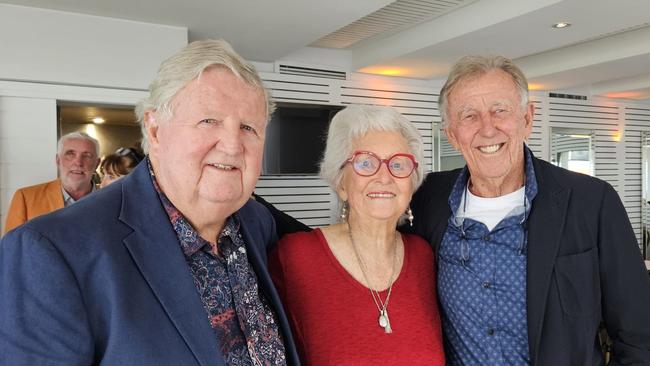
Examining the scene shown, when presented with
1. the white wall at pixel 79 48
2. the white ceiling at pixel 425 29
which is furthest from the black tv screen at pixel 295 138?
the white wall at pixel 79 48

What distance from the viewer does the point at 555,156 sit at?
11.0m

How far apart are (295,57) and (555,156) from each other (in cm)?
636

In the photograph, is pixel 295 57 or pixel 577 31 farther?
pixel 295 57

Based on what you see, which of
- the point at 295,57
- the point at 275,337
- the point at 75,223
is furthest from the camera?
the point at 295,57

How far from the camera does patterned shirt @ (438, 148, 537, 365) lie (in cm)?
183

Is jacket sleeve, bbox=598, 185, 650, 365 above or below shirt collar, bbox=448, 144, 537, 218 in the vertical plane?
below

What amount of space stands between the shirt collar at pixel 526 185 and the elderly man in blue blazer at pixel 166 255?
0.98m

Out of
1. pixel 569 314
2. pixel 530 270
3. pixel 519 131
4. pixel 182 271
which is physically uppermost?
pixel 519 131

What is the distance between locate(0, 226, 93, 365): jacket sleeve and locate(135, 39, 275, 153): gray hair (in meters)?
0.43

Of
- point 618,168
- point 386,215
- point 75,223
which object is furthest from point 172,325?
point 618,168

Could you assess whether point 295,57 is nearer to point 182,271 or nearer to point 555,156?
point 555,156

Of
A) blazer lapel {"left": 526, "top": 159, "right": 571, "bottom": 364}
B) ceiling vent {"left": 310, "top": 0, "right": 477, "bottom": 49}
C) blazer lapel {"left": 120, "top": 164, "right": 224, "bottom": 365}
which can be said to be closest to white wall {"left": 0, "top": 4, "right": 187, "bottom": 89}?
ceiling vent {"left": 310, "top": 0, "right": 477, "bottom": 49}

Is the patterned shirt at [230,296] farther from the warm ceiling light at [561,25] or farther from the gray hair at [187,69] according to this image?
the warm ceiling light at [561,25]

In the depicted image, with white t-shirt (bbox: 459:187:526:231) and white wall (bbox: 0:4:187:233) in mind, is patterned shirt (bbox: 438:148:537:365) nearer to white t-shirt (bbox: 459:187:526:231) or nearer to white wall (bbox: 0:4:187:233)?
white t-shirt (bbox: 459:187:526:231)
